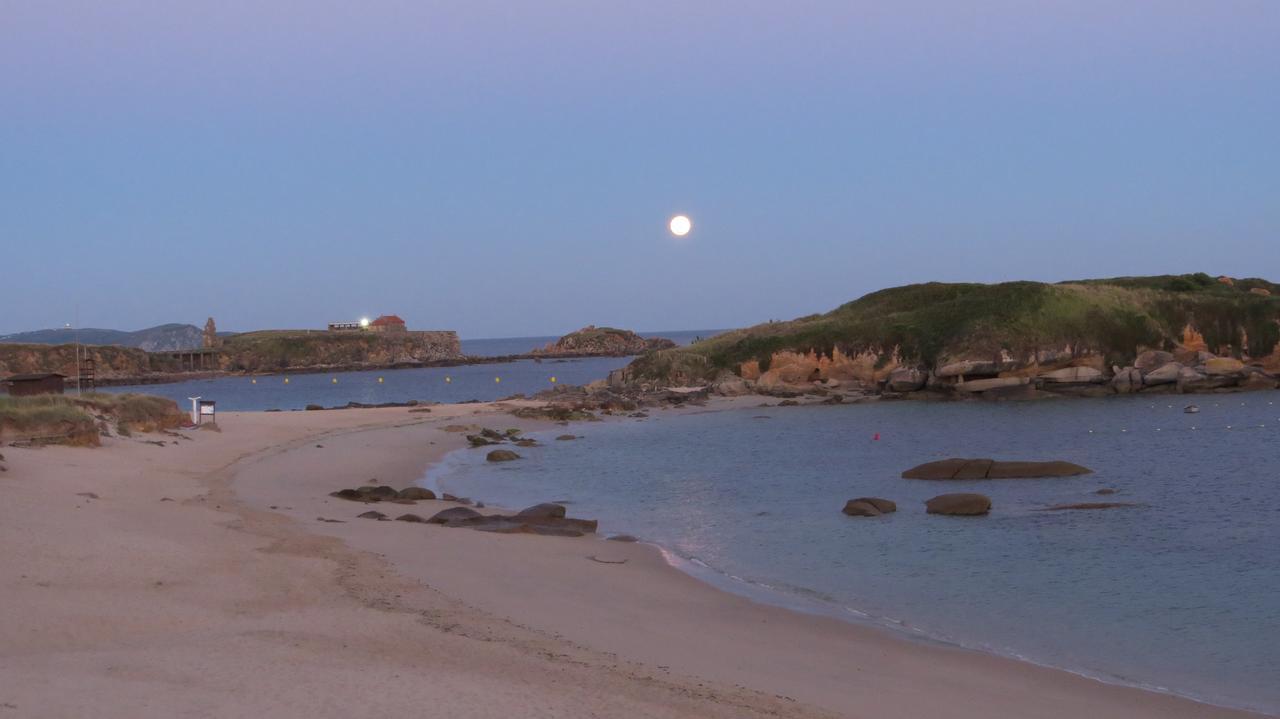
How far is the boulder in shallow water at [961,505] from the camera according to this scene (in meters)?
24.3

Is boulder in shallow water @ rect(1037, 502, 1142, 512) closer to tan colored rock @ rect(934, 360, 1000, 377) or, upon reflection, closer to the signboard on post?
the signboard on post

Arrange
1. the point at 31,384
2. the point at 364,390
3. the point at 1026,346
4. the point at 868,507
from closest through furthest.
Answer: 1. the point at 868,507
2. the point at 31,384
3. the point at 1026,346
4. the point at 364,390

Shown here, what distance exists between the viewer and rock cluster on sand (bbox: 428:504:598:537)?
21609 millimetres

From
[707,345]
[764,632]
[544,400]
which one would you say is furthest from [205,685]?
[707,345]

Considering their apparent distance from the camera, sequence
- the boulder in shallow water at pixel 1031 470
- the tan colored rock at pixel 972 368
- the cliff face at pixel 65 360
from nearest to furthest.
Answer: the boulder in shallow water at pixel 1031 470 → the tan colored rock at pixel 972 368 → the cliff face at pixel 65 360

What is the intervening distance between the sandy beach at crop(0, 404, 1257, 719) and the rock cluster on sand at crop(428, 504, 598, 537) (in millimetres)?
632

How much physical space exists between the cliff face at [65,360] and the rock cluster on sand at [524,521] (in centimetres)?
13988

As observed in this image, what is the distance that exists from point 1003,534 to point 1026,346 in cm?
5708

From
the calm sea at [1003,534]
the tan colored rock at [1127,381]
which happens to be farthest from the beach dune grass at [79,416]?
the tan colored rock at [1127,381]

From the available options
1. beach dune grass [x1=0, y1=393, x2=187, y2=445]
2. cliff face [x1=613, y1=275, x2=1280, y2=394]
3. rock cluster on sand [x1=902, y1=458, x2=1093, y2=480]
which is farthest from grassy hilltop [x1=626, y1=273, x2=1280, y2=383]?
beach dune grass [x1=0, y1=393, x2=187, y2=445]

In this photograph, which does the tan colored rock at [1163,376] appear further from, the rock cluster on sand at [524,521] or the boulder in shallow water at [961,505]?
the rock cluster on sand at [524,521]

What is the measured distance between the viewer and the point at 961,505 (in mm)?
24453

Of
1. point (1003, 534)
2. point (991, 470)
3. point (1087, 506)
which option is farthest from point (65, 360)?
point (1003, 534)

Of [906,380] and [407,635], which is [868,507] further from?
[906,380]
